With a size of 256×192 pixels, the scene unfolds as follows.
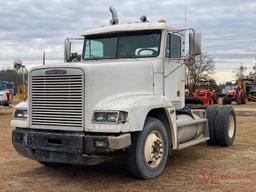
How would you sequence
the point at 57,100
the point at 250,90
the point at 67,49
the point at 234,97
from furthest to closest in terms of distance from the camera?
the point at 250,90, the point at 234,97, the point at 67,49, the point at 57,100

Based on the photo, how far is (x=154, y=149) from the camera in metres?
7.49

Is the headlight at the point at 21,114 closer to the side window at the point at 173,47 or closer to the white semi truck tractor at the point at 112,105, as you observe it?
the white semi truck tractor at the point at 112,105

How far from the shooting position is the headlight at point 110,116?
657cm

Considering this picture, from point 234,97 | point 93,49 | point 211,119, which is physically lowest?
point 211,119

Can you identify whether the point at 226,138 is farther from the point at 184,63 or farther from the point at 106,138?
the point at 106,138

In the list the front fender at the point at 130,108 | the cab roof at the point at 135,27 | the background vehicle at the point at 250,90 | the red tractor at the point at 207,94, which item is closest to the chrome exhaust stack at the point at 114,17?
the cab roof at the point at 135,27

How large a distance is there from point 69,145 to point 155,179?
5.29ft

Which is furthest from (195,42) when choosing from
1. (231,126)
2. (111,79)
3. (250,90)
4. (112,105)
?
(250,90)

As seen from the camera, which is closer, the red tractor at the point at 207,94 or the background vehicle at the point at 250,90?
the red tractor at the point at 207,94

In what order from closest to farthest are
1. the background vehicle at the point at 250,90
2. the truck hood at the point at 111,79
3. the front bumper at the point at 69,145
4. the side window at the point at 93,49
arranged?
the front bumper at the point at 69,145 < the truck hood at the point at 111,79 < the side window at the point at 93,49 < the background vehicle at the point at 250,90

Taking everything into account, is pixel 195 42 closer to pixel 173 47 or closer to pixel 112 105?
pixel 173 47

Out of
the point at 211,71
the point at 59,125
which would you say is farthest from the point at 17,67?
the point at 211,71

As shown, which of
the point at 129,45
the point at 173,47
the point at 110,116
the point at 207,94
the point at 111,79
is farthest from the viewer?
the point at 207,94

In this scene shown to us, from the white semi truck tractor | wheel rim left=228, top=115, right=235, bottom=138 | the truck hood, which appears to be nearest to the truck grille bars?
the white semi truck tractor
